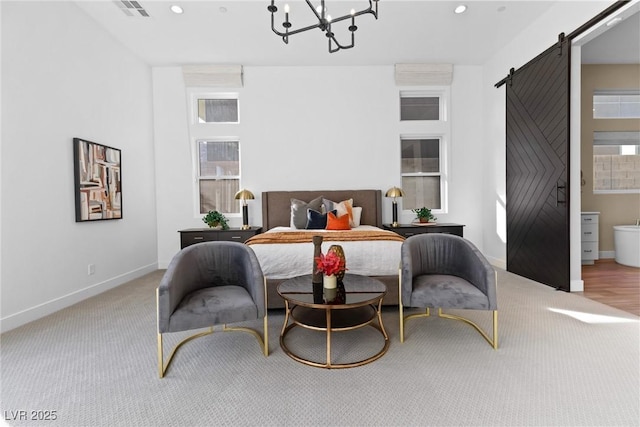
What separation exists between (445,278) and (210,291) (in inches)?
73.6

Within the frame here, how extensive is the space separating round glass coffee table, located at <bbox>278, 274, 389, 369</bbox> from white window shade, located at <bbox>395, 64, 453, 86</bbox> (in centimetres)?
400

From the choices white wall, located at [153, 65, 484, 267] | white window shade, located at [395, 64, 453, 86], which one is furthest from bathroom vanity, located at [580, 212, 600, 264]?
white window shade, located at [395, 64, 453, 86]

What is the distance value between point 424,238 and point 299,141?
3185 millimetres

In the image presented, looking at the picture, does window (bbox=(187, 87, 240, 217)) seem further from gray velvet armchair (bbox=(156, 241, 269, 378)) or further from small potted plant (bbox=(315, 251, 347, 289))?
small potted plant (bbox=(315, 251, 347, 289))

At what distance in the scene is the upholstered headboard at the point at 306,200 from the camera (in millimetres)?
5000

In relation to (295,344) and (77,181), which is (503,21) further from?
(77,181)

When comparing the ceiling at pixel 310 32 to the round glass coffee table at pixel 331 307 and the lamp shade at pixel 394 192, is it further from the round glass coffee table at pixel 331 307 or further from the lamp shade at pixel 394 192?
the round glass coffee table at pixel 331 307

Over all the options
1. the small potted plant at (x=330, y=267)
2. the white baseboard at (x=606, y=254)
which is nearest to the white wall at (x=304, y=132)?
the white baseboard at (x=606, y=254)

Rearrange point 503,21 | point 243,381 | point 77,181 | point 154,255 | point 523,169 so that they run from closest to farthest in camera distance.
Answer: point 243,381, point 77,181, point 503,21, point 523,169, point 154,255

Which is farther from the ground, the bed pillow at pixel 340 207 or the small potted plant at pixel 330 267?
the bed pillow at pixel 340 207

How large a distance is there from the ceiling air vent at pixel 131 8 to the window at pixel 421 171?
421 centimetres

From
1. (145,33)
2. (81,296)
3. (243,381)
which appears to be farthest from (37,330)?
(145,33)

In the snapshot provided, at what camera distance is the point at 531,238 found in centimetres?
405

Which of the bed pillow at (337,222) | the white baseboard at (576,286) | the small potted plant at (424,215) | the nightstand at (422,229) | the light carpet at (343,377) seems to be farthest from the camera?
the small potted plant at (424,215)
